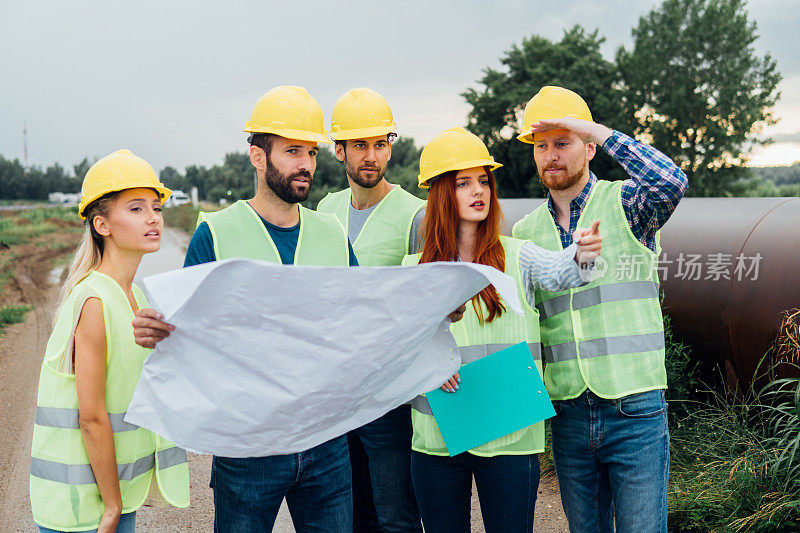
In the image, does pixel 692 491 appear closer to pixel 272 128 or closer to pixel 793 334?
pixel 793 334

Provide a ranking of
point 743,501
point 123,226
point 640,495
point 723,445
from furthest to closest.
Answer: point 723,445 < point 743,501 < point 640,495 < point 123,226

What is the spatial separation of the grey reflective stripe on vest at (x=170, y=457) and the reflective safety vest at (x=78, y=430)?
0.02 meters

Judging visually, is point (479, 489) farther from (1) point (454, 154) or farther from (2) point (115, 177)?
(2) point (115, 177)

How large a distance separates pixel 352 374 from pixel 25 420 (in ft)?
22.6

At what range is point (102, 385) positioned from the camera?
2.40 meters

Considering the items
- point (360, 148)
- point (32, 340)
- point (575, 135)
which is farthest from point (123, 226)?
A: point (32, 340)

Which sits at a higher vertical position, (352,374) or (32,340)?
(352,374)

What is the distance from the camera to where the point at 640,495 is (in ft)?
9.48

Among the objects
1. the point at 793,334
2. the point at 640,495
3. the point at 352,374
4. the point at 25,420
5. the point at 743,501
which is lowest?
the point at 25,420

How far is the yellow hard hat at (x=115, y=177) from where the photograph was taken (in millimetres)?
2564

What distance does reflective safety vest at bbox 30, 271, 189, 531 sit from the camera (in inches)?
94.3

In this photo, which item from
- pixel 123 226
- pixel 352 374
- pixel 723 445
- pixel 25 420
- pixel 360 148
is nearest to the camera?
pixel 352 374

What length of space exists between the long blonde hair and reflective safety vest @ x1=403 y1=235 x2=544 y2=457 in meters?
1.47

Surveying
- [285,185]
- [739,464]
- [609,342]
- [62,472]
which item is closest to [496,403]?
[609,342]
